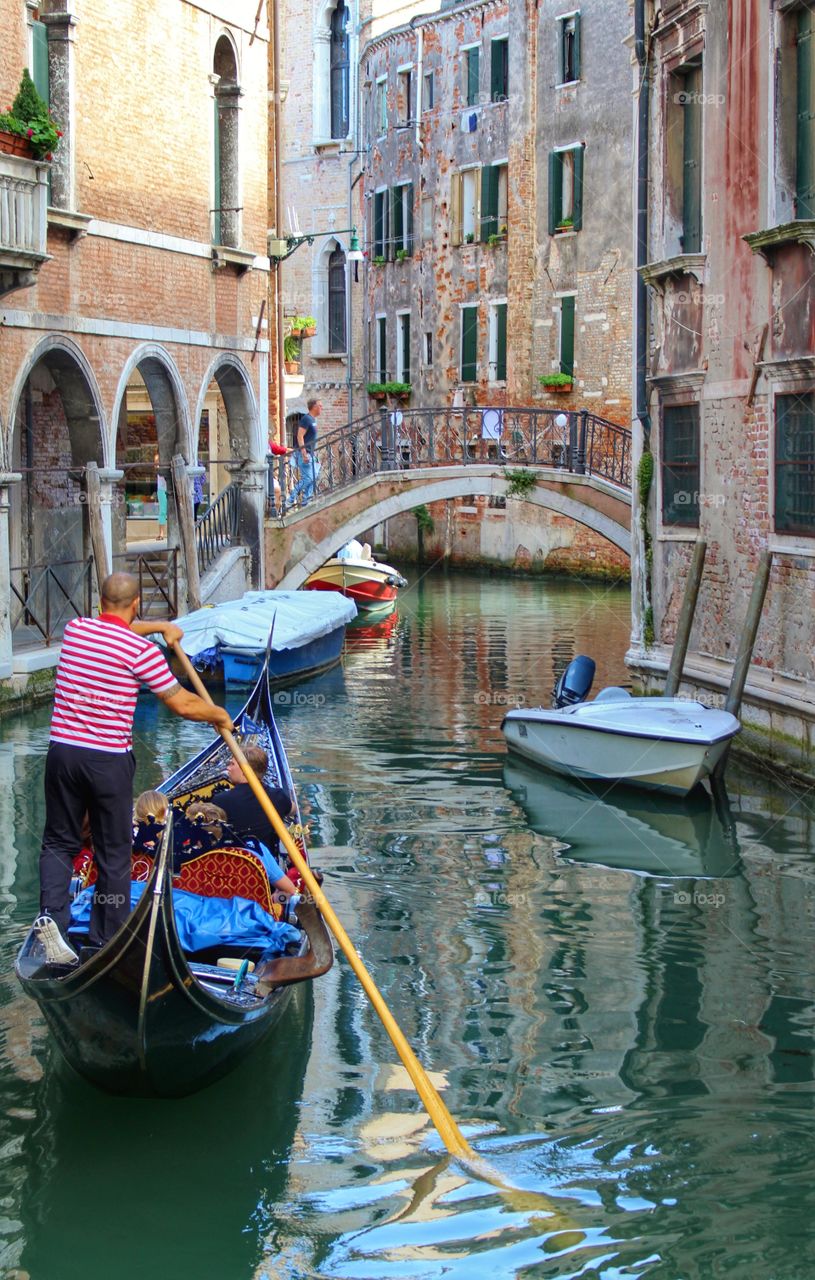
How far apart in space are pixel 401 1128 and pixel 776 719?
471 centimetres

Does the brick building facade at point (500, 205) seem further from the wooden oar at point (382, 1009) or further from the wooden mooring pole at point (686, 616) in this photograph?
the wooden oar at point (382, 1009)

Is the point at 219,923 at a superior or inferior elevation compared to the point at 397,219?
inferior

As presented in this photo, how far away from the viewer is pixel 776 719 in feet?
28.3

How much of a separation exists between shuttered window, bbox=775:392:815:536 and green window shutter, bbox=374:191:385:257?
1661cm

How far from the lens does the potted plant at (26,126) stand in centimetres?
1002

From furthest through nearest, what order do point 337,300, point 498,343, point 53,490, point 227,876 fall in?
point 337,300
point 498,343
point 53,490
point 227,876

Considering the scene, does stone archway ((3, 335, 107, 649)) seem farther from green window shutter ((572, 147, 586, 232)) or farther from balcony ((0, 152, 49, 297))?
green window shutter ((572, 147, 586, 232))

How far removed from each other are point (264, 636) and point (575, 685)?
10.5 feet

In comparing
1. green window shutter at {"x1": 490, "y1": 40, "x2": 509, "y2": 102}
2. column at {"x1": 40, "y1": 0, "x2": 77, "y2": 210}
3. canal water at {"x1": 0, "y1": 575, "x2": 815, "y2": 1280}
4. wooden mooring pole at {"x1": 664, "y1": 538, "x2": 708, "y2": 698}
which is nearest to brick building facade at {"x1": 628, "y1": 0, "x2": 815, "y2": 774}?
wooden mooring pole at {"x1": 664, "y1": 538, "x2": 708, "y2": 698}

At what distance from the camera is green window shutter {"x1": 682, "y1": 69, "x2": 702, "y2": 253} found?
9828 millimetres

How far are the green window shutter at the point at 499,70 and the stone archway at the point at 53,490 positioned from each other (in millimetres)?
9947

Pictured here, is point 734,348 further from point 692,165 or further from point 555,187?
point 555,187

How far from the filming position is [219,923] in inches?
194

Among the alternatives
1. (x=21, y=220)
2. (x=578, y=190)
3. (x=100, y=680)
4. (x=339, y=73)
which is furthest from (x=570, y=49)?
(x=100, y=680)
